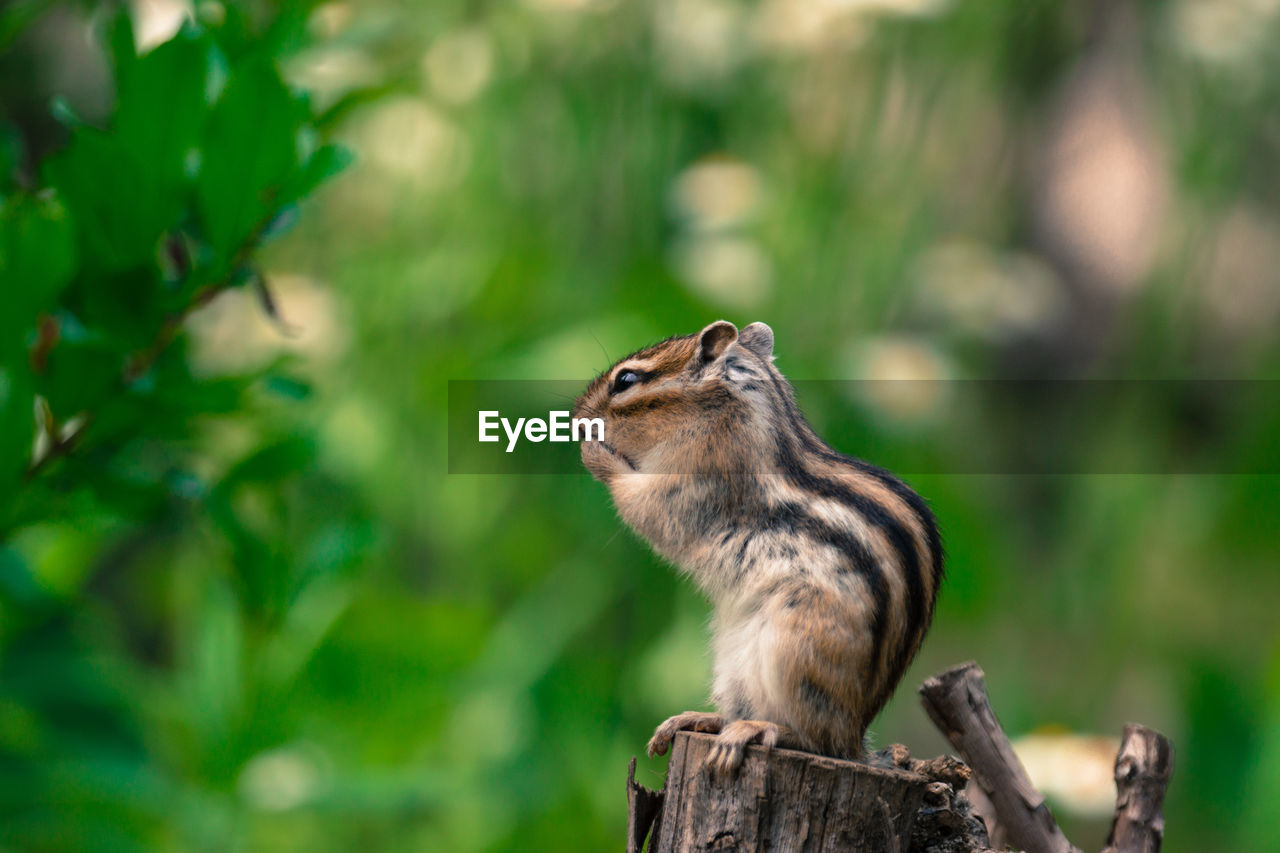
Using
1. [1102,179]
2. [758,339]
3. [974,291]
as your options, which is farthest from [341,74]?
[1102,179]

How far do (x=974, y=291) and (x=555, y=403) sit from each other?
111 cm

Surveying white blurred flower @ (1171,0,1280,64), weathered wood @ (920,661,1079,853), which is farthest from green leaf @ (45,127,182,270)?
white blurred flower @ (1171,0,1280,64)

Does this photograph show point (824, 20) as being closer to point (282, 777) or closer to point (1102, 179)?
point (1102, 179)

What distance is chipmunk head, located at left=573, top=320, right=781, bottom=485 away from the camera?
2.69ft

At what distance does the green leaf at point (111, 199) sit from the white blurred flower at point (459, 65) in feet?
5.11

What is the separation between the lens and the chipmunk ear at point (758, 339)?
87 centimetres

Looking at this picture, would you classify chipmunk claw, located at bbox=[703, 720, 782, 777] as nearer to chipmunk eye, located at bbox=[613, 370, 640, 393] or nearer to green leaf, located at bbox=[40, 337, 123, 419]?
chipmunk eye, located at bbox=[613, 370, 640, 393]

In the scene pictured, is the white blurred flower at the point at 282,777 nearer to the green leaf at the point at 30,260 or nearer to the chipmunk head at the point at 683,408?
the green leaf at the point at 30,260

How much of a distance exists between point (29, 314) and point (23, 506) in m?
0.17

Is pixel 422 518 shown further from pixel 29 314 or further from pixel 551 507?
pixel 29 314

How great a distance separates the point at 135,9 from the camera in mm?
1861

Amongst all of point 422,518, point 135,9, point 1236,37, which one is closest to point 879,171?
point 1236,37

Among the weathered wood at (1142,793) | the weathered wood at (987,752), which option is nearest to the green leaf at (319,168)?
the weathered wood at (987,752)

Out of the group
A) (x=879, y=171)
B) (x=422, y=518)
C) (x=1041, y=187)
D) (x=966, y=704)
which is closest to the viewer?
(x=966, y=704)
